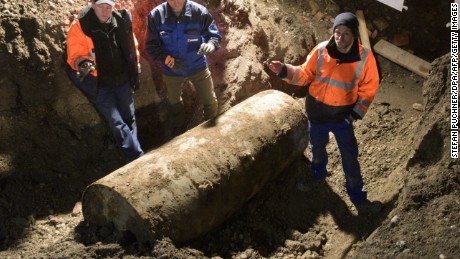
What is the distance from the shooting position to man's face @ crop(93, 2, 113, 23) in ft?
13.6

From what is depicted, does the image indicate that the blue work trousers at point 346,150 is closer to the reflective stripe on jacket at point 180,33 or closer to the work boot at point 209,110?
the work boot at point 209,110

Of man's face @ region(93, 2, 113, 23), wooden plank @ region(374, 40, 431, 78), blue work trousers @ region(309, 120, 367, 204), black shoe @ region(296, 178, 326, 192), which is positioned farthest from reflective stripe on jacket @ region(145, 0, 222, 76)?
wooden plank @ region(374, 40, 431, 78)

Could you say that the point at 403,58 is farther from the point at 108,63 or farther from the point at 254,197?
the point at 108,63

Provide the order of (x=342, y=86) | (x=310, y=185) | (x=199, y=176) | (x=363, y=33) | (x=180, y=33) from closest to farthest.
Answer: (x=199, y=176) → (x=342, y=86) → (x=180, y=33) → (x=310, y=185) → (x=363, y=33)

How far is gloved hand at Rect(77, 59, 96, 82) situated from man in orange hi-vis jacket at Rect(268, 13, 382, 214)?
5.84 ft

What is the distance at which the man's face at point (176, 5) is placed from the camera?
173 inches

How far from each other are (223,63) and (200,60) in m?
0.94

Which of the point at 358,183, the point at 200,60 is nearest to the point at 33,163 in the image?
the point at 200,60

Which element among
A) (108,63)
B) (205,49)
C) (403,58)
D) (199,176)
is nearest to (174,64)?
(205,49)

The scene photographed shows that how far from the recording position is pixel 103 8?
4.17m

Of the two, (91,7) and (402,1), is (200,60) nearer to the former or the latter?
(91,7)

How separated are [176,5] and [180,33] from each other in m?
0.30

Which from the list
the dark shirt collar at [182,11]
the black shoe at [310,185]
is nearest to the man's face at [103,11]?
the dark shirt collar at [182,11]

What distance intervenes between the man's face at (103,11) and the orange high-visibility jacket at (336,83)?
6.04 feet
